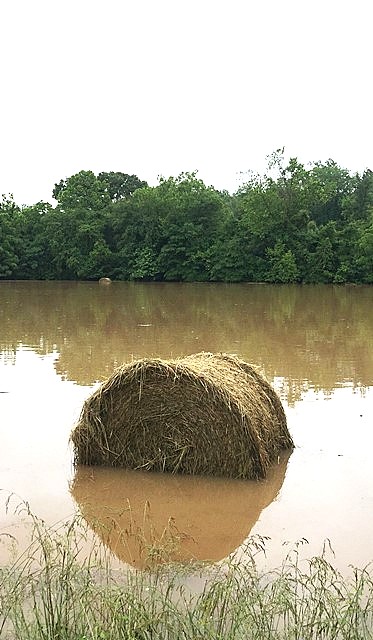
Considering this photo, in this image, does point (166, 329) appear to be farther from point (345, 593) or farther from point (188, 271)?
point (188, 271)

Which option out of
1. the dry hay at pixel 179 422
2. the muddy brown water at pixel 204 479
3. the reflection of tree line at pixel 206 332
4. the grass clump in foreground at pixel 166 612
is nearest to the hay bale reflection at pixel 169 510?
the muddy brown water at pixel 204 479

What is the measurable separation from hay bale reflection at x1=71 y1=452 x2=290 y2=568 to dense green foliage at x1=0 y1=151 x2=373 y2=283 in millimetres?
35100

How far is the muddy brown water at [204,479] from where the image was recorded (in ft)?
16.3

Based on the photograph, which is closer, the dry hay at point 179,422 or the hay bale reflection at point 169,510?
the hay bale reflection at point 169,510

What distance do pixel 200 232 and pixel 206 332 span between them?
30596 millimetres

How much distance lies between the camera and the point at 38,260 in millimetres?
48594

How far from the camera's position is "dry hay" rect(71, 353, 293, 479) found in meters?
6.08

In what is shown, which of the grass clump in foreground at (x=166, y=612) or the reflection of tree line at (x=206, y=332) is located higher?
the reflection of tree line at (x=206, y=332)

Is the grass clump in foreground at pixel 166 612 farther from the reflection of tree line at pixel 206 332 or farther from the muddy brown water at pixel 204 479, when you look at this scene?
the reflection of tree line at pixel 206 332

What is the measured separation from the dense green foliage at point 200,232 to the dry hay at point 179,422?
34.8 m

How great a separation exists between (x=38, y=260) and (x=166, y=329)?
110 ft

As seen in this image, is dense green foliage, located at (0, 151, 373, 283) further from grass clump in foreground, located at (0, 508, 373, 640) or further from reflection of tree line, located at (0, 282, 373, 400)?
grass clump in foreground, located at (0, 508, 373, 640)

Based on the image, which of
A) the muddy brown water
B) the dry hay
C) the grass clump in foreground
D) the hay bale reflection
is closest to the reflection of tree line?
the muddy brown water

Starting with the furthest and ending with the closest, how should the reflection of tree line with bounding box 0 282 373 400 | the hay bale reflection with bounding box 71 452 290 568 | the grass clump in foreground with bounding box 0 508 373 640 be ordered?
the reflection of tree line with bounding box 0 282 373 400
the hay bale reflection with bounding box 71 452 290 568
the grass clump in foreground with bounding box 0 508 373 640
